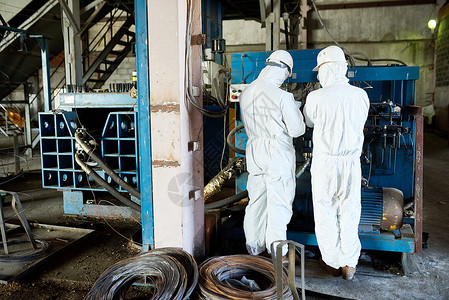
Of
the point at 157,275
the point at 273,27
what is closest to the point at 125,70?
the point at 273,27

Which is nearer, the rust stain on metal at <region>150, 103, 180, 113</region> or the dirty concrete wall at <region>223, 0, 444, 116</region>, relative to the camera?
the rust stain on metal at <region>150, 103, 180, 113</region>

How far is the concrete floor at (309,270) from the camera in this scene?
10.3 ft

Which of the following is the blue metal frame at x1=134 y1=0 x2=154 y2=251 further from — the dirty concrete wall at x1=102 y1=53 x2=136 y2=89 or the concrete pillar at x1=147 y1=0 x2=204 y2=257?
the dirty concrete wall at x1=102 y1=53 x2=136 y2=89

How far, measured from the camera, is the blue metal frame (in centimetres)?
289

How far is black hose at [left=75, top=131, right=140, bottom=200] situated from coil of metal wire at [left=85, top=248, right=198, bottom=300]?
1.35 m

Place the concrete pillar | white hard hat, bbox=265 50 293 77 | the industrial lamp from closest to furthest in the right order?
1. the concrete pillar
2. white hard hat, bbox=265 50 293 77
3. the industrial lamp

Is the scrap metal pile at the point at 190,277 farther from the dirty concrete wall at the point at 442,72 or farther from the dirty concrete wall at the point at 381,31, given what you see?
the dirty concrete wall at the point at 442,72

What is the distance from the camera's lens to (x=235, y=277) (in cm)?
296

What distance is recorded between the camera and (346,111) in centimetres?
307

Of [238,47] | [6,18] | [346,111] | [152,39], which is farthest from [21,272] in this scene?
[238,47]

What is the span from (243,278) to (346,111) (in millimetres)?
1587

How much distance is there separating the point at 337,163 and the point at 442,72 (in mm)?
12431

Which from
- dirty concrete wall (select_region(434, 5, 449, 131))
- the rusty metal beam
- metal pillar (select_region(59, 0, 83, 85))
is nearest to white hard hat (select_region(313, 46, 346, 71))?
metal pillar (select_region(59, 0, 83, 85))

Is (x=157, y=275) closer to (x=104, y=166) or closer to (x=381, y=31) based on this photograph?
(x=104, y=166)
